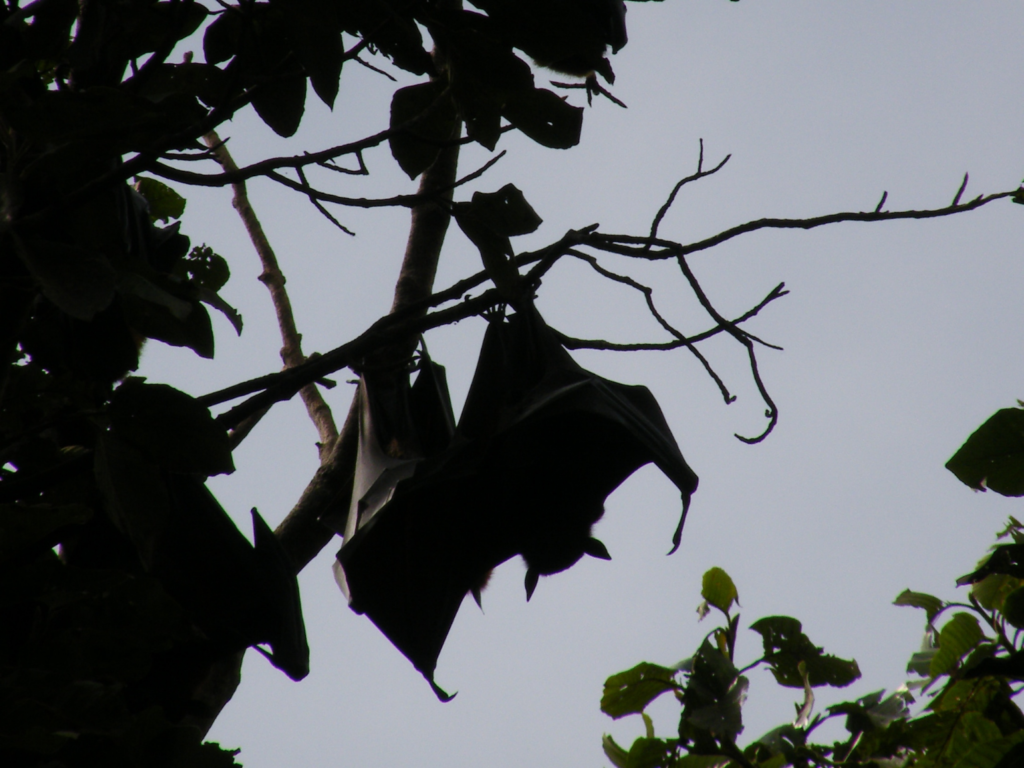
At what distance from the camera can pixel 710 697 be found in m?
3.19

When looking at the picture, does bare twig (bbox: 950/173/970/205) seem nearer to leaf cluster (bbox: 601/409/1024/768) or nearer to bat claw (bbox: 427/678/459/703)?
leaf cluster (bbox: 601/409/1024/768)

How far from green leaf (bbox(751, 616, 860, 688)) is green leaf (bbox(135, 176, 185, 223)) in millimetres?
2651

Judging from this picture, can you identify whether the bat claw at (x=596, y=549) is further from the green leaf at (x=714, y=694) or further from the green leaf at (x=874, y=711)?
the green leaf at (x=874, y=711)

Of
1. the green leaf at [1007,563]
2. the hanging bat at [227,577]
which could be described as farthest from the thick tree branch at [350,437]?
the green leaf at [1007,563]

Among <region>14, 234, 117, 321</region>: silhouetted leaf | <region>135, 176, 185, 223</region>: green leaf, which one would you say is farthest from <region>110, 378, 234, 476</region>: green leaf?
<region>135, 176, 185, 223</region>: green leaf

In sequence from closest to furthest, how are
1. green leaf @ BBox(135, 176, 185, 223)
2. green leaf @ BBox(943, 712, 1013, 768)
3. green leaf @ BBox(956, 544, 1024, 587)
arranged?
green leaf @ BBox(956, 544, 1024, 587) → green leaf @ BBox(943, 712, 1013, 768) → green leaf @ BBox(135, 176, 185, 223)

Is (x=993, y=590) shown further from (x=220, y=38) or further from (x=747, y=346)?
(x=220, y=38)

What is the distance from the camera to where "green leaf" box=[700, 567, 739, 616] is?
11.6 ft

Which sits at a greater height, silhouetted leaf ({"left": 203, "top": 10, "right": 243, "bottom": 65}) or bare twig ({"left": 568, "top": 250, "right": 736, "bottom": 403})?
silhouetted leaf ({"left": 203, "top": 10, "right": 243, "bottom": 65})

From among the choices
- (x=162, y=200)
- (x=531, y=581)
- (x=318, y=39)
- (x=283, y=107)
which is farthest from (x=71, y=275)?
(x=531, y=581)

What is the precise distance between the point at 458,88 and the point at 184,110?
611 millimetres

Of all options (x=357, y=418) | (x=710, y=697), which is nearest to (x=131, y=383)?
(x=357, y=418)

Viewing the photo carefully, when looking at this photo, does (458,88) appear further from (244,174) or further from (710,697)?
(710,697)

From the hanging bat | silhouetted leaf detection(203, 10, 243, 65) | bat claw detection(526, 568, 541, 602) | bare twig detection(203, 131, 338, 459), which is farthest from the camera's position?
bare twig detection(203, 131, 338, 459)
